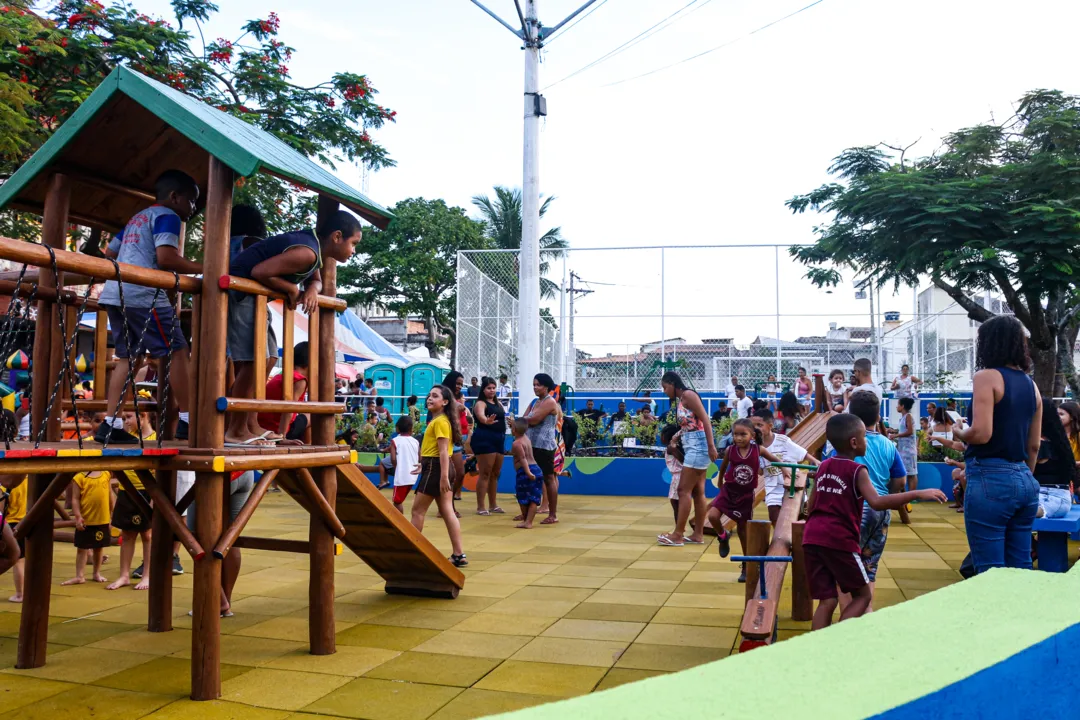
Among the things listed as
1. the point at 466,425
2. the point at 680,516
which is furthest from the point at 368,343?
the point at 680,516

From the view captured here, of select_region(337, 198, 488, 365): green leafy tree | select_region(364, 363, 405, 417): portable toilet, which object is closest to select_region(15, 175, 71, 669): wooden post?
select_region(364, 363, 405, 417): portable toilet

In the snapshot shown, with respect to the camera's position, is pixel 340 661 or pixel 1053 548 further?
pixel 1053 548

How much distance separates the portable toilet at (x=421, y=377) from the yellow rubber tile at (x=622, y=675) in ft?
Result: 71.8

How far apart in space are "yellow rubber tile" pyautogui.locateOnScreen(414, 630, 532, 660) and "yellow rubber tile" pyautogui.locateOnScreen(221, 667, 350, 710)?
0.76m

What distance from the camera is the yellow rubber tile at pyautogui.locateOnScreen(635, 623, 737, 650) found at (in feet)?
17.8

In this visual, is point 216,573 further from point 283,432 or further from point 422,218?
point 422,218

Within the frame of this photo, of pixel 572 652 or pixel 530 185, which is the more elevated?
pixel 530 185

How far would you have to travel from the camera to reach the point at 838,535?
475cm

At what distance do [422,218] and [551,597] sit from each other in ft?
111

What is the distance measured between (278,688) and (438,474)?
12.3 feet

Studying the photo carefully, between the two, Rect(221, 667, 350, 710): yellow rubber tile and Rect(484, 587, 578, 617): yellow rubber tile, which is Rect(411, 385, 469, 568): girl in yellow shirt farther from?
Rect(221, 667, 350, 710): yellow rubber tile

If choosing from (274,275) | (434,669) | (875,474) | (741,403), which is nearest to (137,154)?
(274,275)

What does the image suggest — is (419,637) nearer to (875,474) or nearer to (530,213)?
(875,474)

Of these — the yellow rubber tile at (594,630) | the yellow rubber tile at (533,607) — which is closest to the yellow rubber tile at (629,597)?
the yellow rubber tile at (533,607)
